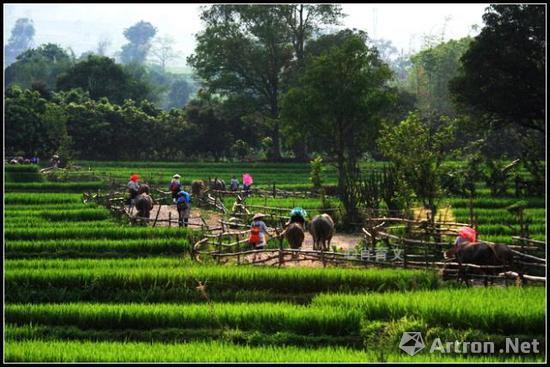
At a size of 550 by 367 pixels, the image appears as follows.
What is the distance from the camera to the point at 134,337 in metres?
12.8

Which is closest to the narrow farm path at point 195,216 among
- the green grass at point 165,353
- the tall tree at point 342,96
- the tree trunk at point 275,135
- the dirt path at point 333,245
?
the dirt path at point 333,245

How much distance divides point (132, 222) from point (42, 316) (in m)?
11.4

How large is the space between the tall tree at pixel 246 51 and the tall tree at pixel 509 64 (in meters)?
26.1

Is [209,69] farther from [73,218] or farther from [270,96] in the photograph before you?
[73,218]

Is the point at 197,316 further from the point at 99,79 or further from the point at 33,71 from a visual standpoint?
the point at 33,71

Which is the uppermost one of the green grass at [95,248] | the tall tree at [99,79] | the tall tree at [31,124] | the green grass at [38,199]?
the tall tree at [99,79]

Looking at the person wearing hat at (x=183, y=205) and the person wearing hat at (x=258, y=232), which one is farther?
the person wearing hat at (x=183, y=205)

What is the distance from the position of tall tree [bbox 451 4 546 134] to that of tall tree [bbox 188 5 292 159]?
26.1m

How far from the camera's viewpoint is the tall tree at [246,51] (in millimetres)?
58312

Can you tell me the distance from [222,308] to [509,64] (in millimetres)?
22204

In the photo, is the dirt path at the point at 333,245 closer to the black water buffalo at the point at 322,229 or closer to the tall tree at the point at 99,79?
the black water buffalo at the point at 322,229

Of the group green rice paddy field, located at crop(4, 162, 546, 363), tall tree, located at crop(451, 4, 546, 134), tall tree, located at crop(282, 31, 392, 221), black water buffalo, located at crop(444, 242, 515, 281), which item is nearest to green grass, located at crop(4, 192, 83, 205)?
green rice paddy field, located at crop(4, 162, 546, 363)

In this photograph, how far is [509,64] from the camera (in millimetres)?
31359

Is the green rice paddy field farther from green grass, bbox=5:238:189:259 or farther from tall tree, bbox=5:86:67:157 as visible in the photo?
tall tree, bbox=5:86:67:157
